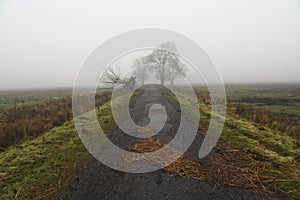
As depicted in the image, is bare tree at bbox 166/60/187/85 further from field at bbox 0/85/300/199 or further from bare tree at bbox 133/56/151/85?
field at bbox 0/85/300/199

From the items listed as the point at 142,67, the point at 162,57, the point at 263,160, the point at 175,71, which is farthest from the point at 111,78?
the point at 175,71

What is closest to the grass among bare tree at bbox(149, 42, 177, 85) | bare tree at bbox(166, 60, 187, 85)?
bare tree at bbox(149, 42, 177, 85)

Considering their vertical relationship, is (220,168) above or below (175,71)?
below

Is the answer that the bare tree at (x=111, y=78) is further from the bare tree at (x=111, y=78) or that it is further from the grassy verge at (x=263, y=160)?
the grassy verge at (x=263, y=160)

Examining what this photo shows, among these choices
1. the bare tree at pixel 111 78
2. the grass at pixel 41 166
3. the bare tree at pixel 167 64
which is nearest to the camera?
the grass at pixel 41 166

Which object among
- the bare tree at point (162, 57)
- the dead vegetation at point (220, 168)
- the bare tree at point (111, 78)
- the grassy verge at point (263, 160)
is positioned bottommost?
the grassy verge at point (263, 160)

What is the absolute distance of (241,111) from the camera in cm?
1379

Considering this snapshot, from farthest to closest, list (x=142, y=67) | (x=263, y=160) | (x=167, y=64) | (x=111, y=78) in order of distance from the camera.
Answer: (x=167, y=64) → (x=142, y=67) → (x=111, y=78) → (x=263, y=160)

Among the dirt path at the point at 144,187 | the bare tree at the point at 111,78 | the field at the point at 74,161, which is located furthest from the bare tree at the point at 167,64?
the dirt path at the point at 144,187

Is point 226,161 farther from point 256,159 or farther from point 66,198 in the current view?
point 66,198

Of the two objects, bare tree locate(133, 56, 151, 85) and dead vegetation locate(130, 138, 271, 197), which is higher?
bare tree locate(133, 56, 151, 85)

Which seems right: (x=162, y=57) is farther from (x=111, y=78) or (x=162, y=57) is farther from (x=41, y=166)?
(x=41, y=166)

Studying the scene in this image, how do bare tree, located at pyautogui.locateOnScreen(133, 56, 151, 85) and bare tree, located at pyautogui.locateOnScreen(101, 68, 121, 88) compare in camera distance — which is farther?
bare tree, located at pyautogui.locateOnScreen(133, 56, 151, 85)

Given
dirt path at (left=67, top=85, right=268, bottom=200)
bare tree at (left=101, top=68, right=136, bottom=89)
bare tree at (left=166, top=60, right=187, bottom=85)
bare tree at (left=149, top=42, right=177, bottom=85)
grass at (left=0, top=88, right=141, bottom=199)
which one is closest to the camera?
dirt path at (left=67, top=85, right=268, bottom=200)
